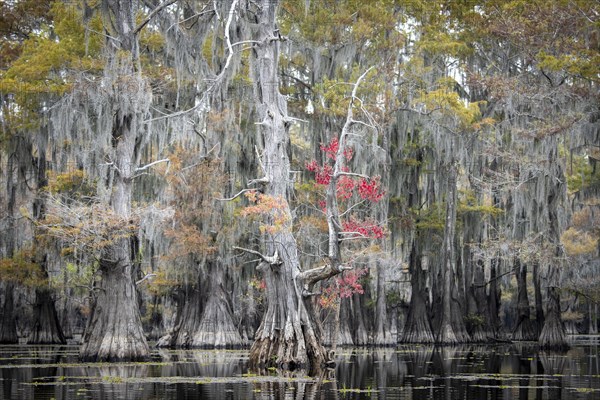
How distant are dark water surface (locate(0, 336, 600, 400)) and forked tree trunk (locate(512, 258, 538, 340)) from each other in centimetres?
1542

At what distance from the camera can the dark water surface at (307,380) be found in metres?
12.2

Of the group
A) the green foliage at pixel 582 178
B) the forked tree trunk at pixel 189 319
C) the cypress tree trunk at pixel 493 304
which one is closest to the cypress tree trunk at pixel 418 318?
the cypress tree trunk at pixel 493 304

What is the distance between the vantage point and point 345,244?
28562 millimetres

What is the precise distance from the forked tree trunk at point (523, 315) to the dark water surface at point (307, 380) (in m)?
15.4

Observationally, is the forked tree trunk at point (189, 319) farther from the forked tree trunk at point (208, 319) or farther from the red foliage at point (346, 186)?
the red foliage at point (346, 186)

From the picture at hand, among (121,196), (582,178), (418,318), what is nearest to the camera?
(121,196)

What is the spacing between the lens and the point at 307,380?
14.5 meters

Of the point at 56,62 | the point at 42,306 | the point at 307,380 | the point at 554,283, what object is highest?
the point at 56,62

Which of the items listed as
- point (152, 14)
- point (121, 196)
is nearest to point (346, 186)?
point (121, 196)

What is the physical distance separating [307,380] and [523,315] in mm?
23951

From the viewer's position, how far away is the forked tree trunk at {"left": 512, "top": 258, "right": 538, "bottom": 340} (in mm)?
36406

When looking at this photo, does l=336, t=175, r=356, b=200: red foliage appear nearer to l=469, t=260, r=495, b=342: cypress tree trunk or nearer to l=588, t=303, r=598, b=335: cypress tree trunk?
l=469, t=260, r=495, b=342: cypress tree trunk

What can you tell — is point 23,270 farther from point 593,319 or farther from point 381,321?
point 593,319

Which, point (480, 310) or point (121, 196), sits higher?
point (121, 196)
